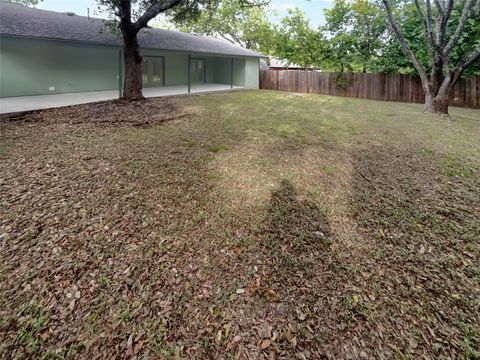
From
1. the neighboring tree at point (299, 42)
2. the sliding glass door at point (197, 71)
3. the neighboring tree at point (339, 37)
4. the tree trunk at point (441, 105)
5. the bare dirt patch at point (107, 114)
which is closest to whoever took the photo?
the bare dirt patch at point (107, 114)

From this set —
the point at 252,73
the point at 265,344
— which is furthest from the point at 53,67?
the point at 265,344

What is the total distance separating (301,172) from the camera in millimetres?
5297

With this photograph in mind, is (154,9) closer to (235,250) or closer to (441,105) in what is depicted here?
(235,250)

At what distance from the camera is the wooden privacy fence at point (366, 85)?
556 inches

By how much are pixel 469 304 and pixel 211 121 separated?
7.19 meters

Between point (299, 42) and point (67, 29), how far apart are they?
15.5 metres

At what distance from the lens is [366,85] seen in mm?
17172

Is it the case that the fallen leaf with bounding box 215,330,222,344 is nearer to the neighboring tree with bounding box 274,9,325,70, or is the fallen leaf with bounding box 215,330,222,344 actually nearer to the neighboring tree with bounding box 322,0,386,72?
the neighboring tree with bounding box 322,0,386,72

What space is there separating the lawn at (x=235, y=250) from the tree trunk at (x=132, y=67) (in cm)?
530

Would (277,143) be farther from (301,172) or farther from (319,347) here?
(319,347)


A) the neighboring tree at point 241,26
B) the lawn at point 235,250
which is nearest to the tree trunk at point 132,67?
the lawn at point 235,250

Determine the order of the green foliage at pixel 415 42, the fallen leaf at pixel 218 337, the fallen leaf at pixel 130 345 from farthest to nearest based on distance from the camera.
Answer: the green foliage at pixel 415 42 → the fallen leaf at pixel 218 337 → the fallen leaf at pixel 130 345

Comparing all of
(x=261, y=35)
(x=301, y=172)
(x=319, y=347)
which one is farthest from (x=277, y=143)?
(x=261, y=35)

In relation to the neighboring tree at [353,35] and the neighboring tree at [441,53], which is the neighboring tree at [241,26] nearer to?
the neighboring tree at [353,35]
